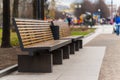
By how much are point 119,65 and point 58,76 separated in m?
3.17

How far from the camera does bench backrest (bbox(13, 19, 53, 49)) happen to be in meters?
10.6

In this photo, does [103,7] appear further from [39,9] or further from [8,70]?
[8,70]

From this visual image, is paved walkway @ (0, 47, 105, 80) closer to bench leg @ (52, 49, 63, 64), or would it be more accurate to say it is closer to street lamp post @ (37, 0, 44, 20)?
bench leg @ (52, 49, 63, 64)

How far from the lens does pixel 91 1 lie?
137 meters

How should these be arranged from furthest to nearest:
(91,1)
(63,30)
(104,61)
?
(91,1), (63,30), (104,61)

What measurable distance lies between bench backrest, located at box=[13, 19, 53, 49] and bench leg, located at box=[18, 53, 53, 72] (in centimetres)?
37

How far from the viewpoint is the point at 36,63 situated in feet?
36.7

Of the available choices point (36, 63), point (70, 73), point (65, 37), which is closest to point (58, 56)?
point (36, 63)

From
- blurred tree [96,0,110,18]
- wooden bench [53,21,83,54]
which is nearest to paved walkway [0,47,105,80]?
wooden bench [53,21,83,54]

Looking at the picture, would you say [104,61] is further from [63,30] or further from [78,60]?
[63,30]

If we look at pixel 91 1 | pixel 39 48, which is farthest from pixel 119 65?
pixel 91 1

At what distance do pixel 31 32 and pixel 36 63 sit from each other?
3.28 feet

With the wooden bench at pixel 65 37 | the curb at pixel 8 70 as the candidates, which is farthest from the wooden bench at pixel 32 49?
the wooden bench at pixel 65 37

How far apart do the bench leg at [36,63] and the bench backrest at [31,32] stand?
0.37m
